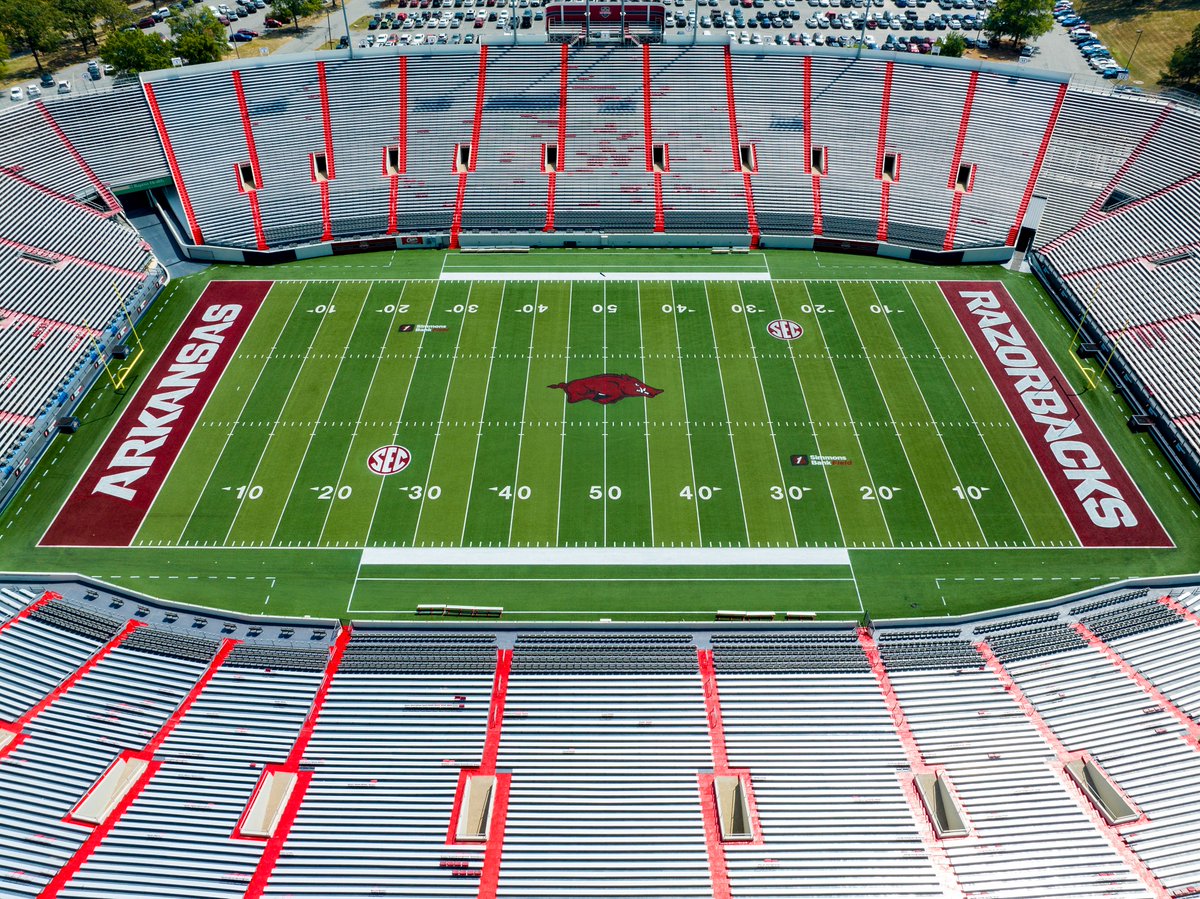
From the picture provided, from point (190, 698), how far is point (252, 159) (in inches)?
1708

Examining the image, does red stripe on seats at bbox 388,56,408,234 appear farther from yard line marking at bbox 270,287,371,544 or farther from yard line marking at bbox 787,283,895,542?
yard line marking at bbox 787,283,895,542

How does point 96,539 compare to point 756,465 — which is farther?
point 756,465

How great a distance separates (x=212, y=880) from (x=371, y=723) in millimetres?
6044

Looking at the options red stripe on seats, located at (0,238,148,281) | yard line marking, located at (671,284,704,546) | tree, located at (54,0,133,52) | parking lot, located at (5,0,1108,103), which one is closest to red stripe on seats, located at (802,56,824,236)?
yard line marking, located at (671,284,704,546)

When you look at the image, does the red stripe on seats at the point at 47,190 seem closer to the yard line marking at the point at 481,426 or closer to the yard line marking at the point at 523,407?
the yard line marking at the point at 481,426

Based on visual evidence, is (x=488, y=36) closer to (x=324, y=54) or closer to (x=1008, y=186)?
(x=324, y=54)

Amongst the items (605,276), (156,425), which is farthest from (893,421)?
(156,425)

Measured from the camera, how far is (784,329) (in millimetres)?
47375

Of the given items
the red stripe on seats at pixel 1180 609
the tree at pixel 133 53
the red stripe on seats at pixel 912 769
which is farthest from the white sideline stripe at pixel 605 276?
the tree at pixel 133 53

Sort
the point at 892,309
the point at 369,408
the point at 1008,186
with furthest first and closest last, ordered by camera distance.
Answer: the point at 1008,186, the point at 892,309, the point at 369,408

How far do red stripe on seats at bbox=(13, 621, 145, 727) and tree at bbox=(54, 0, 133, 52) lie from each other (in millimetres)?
81255

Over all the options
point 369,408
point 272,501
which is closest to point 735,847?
point 272,501

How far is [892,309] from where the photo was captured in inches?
1921

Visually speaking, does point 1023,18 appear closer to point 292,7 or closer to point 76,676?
point 292,7
